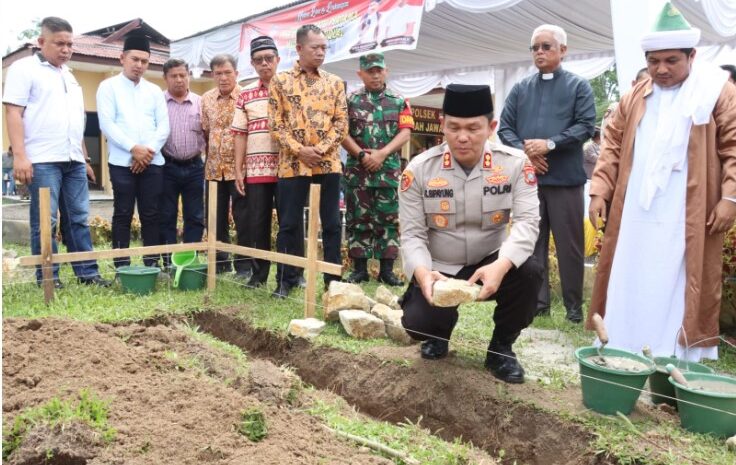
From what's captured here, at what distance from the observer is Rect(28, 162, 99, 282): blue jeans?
4742 millimetres

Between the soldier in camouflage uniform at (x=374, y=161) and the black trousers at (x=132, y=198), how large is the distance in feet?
5.50

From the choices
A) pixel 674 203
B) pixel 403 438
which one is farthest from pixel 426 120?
pixel 403 438

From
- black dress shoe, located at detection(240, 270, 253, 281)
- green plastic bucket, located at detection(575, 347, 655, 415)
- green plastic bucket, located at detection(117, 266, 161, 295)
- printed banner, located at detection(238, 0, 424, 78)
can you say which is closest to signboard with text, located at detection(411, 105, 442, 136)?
printed banner, located at detection(238, 0, 424, 78)

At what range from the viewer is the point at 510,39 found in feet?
27.8

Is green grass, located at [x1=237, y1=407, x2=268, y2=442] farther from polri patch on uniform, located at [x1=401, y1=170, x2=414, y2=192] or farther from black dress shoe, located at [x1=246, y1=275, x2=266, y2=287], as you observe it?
black dress shoe, located at [x1=246, y1=275, x2=266, y2=287]

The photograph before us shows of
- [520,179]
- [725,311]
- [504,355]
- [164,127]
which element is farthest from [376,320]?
[164,127]

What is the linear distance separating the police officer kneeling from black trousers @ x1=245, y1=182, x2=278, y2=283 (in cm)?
207

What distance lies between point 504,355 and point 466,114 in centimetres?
123

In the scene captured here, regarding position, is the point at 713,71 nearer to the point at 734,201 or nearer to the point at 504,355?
the point at 734,201

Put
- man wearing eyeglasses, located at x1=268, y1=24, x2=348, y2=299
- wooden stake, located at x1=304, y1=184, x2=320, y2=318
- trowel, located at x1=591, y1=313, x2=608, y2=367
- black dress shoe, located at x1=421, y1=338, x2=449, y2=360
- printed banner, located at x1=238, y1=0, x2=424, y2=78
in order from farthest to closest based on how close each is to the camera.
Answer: printed banner, located at x1=238, y1=0, x2=424, y2=78 < man wearing eyeglasses, located at x1=268, y1=24, x2=348, y2=299 < wooden stake, located at x1=304, y1=184, x2=320, y2=318 < black dress shoe, located at x1=421, y1=338, x2=449, y2=360 < trowel, located at x1=591, y1=313, x2=608, y2=367

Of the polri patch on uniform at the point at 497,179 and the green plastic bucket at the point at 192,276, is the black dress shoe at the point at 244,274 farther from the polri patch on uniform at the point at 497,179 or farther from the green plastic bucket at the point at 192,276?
the polri patch on uniform at the point at 497,179

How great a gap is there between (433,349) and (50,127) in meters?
3.44

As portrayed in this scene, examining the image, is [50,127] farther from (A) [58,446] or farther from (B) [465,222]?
(B) [465,222]

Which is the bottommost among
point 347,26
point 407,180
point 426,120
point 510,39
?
point 407,180
